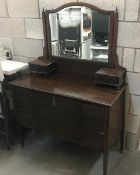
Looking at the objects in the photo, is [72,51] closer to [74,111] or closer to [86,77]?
[86,77]

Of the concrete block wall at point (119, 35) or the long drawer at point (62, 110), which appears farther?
the concrete block wall at point (119, 35)

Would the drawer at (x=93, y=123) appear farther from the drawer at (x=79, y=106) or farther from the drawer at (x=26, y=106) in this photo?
the drawer at (x=26, y=106)

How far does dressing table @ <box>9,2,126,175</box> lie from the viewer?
1.73 meters

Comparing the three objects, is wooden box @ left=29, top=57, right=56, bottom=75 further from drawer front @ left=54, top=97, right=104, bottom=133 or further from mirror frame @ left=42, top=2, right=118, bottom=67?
drawer front @ left=54, top=97, right=104, bottom=133

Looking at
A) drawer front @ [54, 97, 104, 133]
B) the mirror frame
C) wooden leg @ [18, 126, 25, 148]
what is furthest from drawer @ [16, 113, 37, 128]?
the mirror frame

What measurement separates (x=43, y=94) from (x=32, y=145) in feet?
2.51

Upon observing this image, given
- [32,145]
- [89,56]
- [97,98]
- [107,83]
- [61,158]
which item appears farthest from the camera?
[32,145]

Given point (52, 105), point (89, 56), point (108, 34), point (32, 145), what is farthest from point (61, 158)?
point (108, 34)

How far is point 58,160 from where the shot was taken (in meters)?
2.16

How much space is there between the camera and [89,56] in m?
2.03

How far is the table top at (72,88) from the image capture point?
169cm

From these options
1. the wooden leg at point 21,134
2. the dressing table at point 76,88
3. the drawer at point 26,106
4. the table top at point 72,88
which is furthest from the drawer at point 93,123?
the wooden leg at point 21,134

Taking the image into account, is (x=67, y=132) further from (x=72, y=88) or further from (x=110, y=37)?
(x=110, y=37)

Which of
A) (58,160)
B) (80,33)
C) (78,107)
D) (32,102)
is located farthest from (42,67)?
(58,160)
